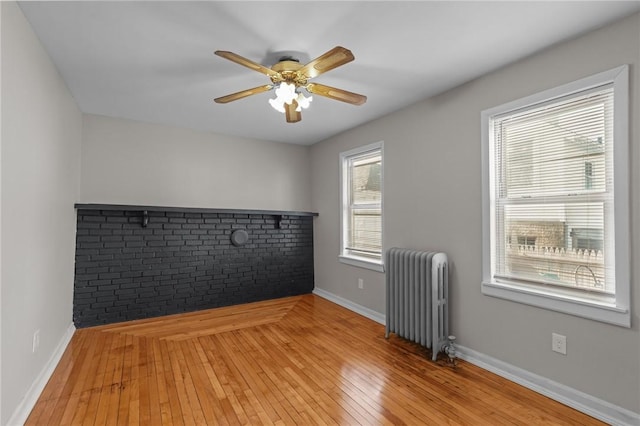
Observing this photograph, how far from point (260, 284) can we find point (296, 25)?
3607mm

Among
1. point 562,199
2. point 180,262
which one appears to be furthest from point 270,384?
point 562,199

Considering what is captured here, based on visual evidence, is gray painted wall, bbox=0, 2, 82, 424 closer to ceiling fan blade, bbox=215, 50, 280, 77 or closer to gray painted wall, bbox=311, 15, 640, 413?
ceiling fan blade, bbox=215, 50, 280, 77

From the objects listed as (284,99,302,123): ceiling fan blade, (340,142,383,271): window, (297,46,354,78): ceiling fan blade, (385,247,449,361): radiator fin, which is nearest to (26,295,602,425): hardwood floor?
(385,247,449,361): radiator fin

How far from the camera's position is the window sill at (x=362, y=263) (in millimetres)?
3805

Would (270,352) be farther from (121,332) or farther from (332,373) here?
(121,332)

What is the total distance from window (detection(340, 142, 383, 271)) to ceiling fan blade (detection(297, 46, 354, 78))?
5.95 ft

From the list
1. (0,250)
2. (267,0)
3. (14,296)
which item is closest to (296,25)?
(267,0)

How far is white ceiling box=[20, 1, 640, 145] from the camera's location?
1.81 metres

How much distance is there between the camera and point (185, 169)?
4227 mm

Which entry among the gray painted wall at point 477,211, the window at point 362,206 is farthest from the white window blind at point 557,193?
the window at point 362,206

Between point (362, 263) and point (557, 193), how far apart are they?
7.54ft

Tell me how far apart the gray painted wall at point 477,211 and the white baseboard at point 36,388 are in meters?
3.10

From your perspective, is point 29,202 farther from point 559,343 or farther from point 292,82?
point 559,343

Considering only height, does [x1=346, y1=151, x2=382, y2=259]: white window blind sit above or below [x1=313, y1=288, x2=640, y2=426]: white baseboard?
above
